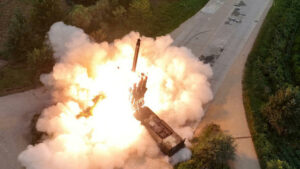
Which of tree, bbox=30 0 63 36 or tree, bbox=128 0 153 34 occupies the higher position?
tree, bbox=30 0 63 36

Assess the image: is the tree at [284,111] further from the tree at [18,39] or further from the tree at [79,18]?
the tree at [18,39]

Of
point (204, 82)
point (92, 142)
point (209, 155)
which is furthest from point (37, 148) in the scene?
point (204, 82)

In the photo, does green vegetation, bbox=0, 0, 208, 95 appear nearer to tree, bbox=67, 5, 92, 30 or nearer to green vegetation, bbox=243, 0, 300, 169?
tree, bbox=67, 5, 92, 30

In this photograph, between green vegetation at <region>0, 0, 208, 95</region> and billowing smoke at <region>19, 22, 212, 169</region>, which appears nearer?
billowing smoke at <region>19, 22, 212, 169</region>

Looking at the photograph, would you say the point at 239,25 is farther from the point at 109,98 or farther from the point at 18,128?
the point at 18,128

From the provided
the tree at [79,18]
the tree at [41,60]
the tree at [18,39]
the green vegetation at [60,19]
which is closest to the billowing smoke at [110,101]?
→ the tree at [41,60]

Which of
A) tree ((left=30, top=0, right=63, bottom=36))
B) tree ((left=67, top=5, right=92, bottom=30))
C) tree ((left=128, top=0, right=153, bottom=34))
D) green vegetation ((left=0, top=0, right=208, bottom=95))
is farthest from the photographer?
tree ((left=128, top=0, right=153, bottom=34))

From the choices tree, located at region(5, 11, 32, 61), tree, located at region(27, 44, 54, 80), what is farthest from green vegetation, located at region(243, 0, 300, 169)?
tree, located at region(5, 11, 32, 61)

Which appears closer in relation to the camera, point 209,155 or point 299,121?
point 209,155
